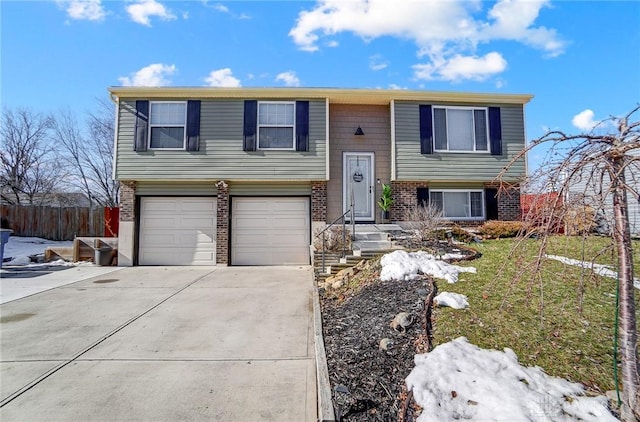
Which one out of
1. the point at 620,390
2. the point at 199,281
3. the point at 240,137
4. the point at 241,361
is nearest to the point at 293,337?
the point at 241,361

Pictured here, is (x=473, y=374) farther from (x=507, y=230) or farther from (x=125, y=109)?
(x=125, y=109)

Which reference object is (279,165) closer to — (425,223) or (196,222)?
(196,222)

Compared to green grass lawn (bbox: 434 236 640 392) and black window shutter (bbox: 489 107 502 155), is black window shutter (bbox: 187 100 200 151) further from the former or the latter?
black window shutter (bbox: 489 107 502 155)

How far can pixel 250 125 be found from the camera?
33.8 ft

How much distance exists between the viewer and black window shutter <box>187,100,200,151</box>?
10.2 m

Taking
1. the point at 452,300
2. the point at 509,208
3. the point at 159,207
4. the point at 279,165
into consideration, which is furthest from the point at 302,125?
the point at 452,300

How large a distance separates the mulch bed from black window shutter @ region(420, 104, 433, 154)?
5.97 metres

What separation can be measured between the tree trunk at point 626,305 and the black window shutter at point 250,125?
362 inches

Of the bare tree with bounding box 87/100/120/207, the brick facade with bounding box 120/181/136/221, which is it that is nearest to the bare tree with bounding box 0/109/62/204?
the bare tree with bounding box 87/100/120/207

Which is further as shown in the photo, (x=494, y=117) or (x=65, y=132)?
(x=65, y=132)

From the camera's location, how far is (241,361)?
374cm

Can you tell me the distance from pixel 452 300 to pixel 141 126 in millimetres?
10307

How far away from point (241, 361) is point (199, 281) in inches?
186

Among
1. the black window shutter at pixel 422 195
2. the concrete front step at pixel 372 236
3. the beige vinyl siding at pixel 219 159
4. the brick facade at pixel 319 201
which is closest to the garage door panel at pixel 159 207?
the beige vinyl siding at pixel 219 159
